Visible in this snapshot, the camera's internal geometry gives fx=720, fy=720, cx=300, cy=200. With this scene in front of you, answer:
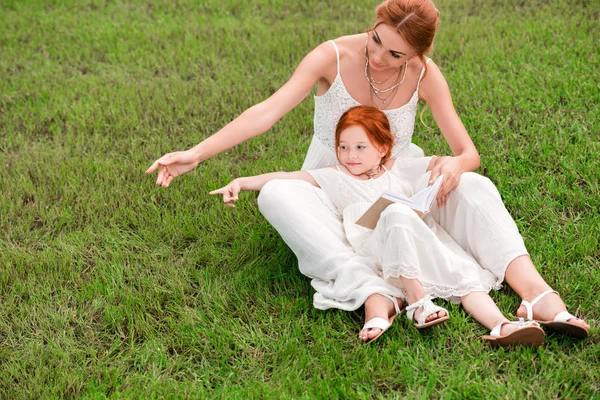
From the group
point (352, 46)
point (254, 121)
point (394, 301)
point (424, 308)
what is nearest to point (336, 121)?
point (352, 46)

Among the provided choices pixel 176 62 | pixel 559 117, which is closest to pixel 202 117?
pixel 176 62

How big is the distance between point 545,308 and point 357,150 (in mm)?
1300

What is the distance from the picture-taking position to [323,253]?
370cm

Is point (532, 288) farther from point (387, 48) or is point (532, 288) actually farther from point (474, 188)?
point (387, 48)

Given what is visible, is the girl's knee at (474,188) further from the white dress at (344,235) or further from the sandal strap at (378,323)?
the sandal strap at (378,323)

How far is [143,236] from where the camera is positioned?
15.1 feet

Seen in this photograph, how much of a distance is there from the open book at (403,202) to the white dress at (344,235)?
0.19m

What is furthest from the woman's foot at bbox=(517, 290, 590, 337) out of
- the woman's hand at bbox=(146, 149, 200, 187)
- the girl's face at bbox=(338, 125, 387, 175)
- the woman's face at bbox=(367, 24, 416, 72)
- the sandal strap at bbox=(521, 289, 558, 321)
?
the woman's hand at bbox=(146, 149, 200, 187)

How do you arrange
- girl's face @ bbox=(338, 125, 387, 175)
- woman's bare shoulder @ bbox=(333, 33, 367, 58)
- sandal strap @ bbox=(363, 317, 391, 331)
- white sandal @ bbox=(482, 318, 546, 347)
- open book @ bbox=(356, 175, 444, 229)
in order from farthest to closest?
woman's bare shoulder @ bbox=(333, 33, 367, 58) → girl's face @ bbox=(338, 125, 387, 175) → open book @ bbox=(356, 175, 444, 229) → sandal strap @ bbox=(363, 317, 391, 331) → white sandal @ bbox=(482, 318, 546, 347)

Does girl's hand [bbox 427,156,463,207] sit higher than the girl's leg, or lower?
higher

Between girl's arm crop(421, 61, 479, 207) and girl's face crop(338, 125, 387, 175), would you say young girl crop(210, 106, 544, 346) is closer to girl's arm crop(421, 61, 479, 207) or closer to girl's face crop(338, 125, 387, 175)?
girl's face crop(338, 125, 387, 175)

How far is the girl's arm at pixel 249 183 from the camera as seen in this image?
3.72 meters

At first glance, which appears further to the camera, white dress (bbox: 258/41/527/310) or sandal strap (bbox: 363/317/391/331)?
white dress (bbox: 258/41/527/310)

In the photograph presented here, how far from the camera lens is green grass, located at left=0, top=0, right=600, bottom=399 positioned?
3297 millimetres
